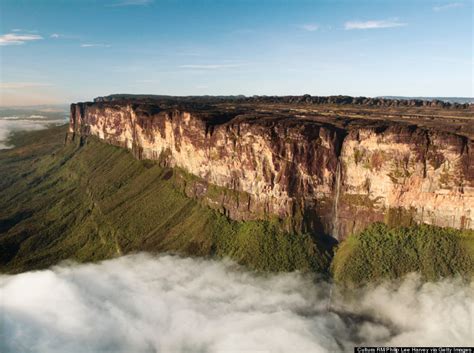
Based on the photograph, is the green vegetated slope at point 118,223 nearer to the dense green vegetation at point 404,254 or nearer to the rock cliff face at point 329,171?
the rock cliff face at point 329,171

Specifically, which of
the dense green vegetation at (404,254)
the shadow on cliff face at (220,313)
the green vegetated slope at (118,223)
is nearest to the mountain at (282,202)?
the dense green vegetation at (404,254)

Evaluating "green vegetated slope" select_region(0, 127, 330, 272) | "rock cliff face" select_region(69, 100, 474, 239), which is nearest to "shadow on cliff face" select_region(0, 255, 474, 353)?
"green vegetated slope" select_region(0, 127, 330, 272)

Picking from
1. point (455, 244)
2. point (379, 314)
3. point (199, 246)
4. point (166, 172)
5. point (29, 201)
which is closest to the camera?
point (379, 314)

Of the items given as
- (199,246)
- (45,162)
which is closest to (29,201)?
(45,162)

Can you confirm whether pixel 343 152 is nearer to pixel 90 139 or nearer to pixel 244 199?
pixel 244 199

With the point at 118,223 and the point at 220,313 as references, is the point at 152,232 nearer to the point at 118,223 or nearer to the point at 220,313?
the point at 118,223

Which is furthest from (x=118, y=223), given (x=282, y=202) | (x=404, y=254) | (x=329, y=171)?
(x=404, y=254)
